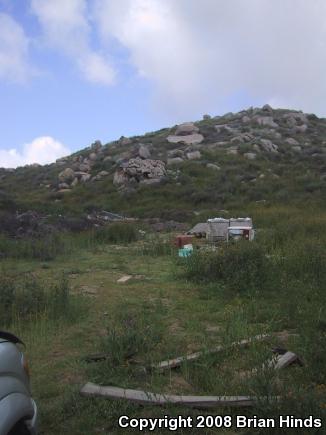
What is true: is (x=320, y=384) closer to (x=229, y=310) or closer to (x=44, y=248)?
(x=229, y=310)

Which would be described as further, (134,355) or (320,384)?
(134,355)

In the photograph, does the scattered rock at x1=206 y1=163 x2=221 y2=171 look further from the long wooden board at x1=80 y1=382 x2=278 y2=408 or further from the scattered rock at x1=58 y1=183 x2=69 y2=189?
the long wooden board at x1=80 y1=382 x2=278 y2=408

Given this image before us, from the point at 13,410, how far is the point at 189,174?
72.4ft

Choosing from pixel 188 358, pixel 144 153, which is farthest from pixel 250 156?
pixel 188 358

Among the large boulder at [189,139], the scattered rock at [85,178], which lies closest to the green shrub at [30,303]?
the scattered rock at [85,178]

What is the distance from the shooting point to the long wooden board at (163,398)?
11.4ft

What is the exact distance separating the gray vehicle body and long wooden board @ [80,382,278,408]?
1.08 m

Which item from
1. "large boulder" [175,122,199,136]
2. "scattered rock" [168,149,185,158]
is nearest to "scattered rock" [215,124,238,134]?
"large boulder" [175,122,199,136]

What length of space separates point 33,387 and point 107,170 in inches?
933

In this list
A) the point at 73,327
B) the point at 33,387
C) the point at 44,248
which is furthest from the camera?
the point at 44,248

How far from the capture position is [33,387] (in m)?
4.13

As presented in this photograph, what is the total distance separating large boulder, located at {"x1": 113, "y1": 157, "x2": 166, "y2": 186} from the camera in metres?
23.6

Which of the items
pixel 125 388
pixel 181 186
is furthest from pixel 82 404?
pixel 181 186

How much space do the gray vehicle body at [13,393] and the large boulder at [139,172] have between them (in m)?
20.4
